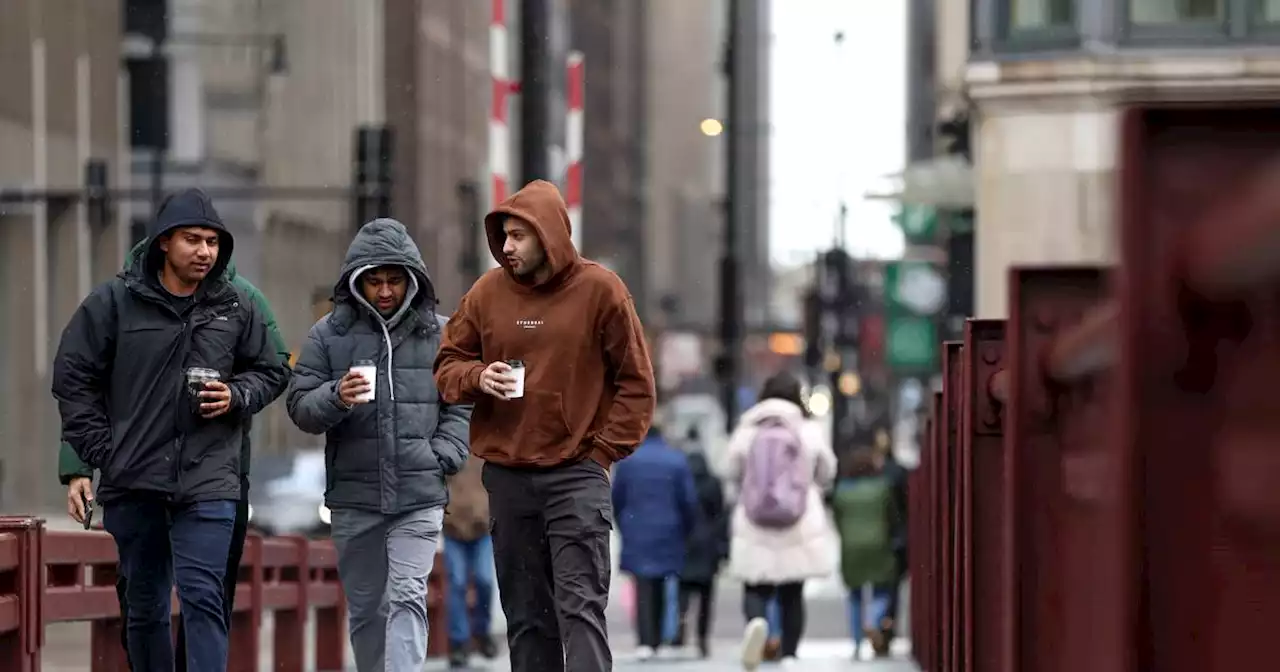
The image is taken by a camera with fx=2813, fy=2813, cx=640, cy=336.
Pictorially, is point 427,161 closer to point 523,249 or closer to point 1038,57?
point 1038,57

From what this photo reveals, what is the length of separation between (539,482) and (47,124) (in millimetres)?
30343

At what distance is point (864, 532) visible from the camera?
18109mm

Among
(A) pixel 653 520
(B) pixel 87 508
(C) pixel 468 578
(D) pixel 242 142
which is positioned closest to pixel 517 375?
(B) pixel 87 508

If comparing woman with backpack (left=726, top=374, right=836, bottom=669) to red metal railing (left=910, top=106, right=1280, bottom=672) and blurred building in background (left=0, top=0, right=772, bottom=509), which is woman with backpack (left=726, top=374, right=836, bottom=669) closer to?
blurred building in background (left=0, top=0, right=772, bottom=509)

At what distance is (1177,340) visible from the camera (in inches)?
102

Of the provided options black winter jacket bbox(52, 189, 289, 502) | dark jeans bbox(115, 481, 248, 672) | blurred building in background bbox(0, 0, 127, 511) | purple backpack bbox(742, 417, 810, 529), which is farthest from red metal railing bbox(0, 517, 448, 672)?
blurred building in background bbox(0, 0, 127, 511)

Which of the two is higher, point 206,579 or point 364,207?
point 364,207

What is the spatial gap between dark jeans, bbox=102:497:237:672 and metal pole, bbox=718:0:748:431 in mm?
28420

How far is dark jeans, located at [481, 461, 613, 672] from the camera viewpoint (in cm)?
800

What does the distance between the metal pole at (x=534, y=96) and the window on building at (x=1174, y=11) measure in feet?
34.4

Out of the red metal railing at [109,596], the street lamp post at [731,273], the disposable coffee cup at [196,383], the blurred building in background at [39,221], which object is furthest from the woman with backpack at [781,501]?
the street lamp post at [731,273]

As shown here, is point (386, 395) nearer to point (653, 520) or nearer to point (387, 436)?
point (387, 436)

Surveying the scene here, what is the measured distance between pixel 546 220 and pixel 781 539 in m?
8.25

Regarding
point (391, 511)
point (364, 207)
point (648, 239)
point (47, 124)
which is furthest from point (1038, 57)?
point (648, 239)
